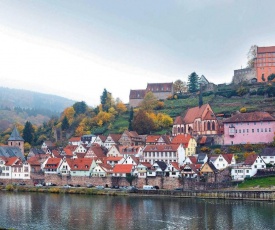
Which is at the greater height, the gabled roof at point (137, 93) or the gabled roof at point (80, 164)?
the gabled roof at point (137, 93)

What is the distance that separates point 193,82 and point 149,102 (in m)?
16.4

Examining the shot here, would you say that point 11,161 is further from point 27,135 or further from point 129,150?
point 27,135

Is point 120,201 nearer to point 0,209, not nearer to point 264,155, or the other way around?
point 0,209

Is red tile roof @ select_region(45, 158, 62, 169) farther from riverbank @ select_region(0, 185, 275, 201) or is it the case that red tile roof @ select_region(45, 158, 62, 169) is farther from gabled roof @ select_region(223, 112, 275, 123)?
gabled roof @ select_region(223, 112, 275, 123)

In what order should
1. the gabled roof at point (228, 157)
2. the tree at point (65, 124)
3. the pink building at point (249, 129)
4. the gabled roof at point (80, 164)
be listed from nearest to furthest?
the gabled roof at point (228, 157) < the gabled roof at point (80, 164) < the pink building at point (249, 129) < the tree at point (65, 124)

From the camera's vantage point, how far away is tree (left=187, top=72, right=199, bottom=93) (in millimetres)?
121375

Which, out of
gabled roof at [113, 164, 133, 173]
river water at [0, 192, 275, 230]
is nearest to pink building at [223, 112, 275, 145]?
gabled roof at [113, 164, 133, 173]

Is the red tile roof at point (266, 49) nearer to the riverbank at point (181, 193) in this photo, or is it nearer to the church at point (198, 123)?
the church at point (198, 123)

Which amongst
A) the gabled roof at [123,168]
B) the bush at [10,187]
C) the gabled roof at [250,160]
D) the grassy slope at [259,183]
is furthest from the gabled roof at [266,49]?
the bush at [10,187]

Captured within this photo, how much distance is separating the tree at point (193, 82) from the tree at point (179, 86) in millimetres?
4209

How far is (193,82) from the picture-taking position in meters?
122

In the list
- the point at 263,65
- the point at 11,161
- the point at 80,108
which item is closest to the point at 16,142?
the point at 11,161

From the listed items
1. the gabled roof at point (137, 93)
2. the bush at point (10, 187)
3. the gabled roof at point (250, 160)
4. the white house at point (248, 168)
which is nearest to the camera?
the white house at point (248, 168)

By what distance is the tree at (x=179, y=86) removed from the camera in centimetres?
12578
